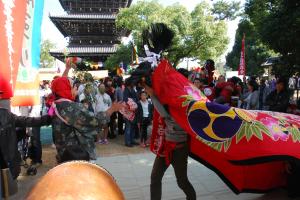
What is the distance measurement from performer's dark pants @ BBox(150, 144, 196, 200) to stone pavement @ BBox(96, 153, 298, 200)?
3.74 ft

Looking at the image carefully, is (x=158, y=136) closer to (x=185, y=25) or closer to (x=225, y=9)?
(x=185, y=25)

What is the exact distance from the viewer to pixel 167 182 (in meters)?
6.06

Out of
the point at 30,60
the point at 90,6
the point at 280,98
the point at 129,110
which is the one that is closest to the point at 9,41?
the point at 30,60

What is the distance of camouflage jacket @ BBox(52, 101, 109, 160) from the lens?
4184mm

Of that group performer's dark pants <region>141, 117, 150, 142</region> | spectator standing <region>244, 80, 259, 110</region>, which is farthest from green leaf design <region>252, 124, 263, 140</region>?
performer's dark pants <region>141, 117, 150, 142</region>

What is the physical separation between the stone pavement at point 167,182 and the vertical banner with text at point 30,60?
2.16 meters

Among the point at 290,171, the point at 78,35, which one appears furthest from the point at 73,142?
the point at 78,35

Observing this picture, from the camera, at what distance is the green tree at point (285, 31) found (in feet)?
24.3

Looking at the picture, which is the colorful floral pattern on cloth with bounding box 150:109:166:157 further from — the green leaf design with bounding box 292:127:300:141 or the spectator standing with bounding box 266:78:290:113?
the spectator standing with bounding box 266:78:290:113

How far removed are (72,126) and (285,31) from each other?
16.9ft

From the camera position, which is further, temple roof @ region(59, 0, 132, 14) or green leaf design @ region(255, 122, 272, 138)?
temple roof @ region(59, 0, 132, 14)

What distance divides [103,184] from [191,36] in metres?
25.8

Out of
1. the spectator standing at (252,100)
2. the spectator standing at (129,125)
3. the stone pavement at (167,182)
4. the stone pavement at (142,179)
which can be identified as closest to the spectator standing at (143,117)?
the spectator standing at (129,125)

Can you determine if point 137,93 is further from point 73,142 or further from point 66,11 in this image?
point 66,11
